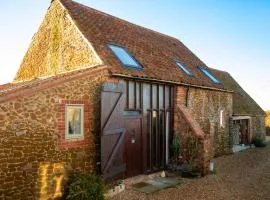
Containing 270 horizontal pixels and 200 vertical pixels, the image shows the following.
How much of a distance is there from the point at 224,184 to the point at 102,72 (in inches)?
249

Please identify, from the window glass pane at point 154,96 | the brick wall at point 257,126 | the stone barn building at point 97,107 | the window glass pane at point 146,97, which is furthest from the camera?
the brick wall at point 257,126

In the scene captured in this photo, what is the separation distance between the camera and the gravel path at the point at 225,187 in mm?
9672

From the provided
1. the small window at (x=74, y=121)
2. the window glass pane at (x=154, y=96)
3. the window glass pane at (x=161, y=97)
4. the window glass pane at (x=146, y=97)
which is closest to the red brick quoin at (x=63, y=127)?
the small window at (x=74, y=121)

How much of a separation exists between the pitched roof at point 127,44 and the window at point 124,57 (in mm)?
304

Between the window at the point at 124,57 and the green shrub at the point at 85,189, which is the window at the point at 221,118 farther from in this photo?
the green shrub at the point at 85,189

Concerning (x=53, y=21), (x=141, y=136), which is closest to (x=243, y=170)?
(x=141, y=136)

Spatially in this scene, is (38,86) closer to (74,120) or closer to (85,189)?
(74,120)

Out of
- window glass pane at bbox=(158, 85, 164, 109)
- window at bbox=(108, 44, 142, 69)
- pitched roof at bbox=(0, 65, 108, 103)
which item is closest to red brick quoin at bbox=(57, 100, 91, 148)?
pitched roof at bbox=(0, 65, 108, 103)

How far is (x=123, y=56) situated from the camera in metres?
12.3

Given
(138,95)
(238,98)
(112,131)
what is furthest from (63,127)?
(238,98)

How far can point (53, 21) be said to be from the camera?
1414 cm

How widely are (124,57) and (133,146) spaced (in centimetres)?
370

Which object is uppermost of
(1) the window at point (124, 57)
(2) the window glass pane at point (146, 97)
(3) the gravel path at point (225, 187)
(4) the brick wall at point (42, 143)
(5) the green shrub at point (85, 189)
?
(1) the window at point (124, 57)

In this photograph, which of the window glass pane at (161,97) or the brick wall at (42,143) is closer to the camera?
the brick wall at (42,143)
